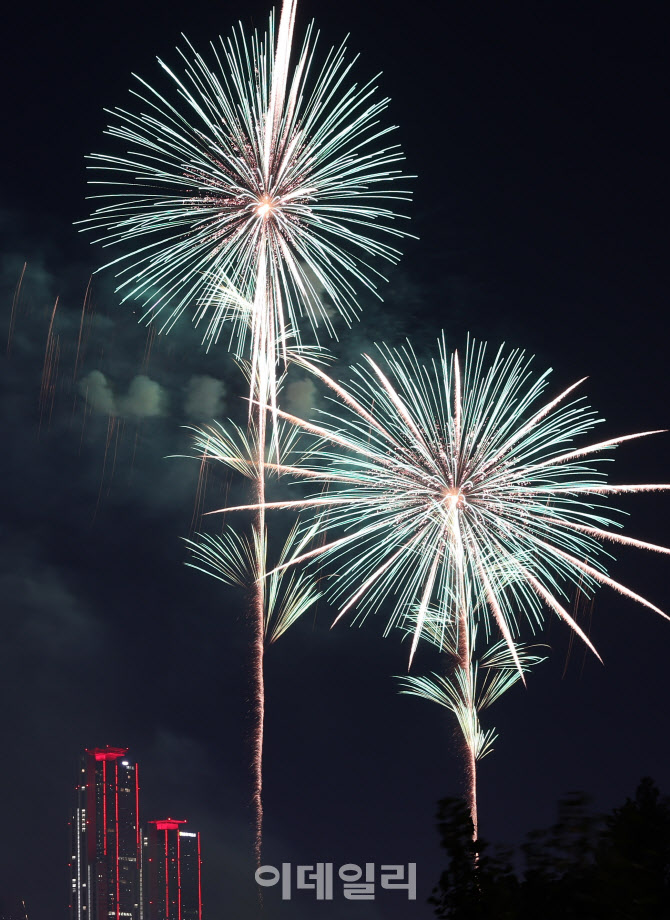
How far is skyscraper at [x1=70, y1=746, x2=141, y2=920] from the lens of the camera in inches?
7436

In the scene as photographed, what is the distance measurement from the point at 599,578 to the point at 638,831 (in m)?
22.0

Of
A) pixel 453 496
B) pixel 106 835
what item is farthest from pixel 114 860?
pixel 453 496

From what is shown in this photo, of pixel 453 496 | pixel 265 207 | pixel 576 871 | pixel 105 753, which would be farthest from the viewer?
pixel 105 753

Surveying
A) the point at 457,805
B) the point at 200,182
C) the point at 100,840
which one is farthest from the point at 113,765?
the point at 457,805

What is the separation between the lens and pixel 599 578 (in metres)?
33.1

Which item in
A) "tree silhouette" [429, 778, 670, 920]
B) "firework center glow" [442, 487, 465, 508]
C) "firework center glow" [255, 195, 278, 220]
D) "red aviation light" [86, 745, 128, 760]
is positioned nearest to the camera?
"tree silhouette" [429, 778, 670, 920]

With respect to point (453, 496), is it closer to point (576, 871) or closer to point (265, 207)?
point (265, 207)

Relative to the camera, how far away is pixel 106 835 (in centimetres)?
19025

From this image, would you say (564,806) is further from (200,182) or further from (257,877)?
(257,877)

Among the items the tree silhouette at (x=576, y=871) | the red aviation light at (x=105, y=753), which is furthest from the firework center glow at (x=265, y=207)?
the red aviation light at (x=105, y=753)

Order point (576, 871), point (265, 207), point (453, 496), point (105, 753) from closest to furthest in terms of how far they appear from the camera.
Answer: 1. point (576, 871)
2. point (265, 207)
3. point (453, 496)
4. point (105, 753)

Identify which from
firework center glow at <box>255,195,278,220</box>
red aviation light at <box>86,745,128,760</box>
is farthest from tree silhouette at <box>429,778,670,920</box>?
red aviation light at <box>86,745,128,760</box>

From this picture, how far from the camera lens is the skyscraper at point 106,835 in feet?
620

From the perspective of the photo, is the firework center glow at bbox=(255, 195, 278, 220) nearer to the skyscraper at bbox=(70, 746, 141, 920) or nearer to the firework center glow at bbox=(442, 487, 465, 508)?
the firework center glow at bbox=(442, 487, 465, 508)
